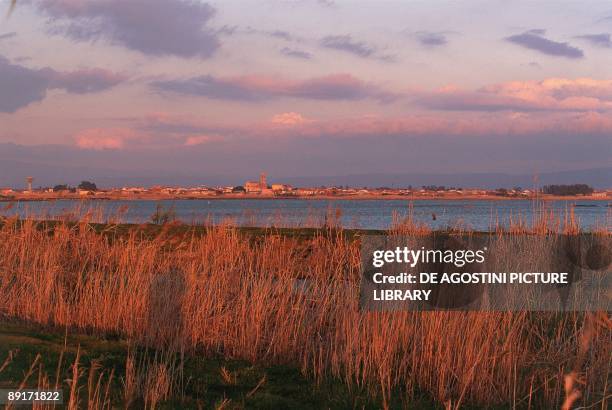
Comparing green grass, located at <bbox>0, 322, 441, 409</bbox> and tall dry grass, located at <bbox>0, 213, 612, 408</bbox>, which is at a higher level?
tall dry grass, located at <bbox>0, 213, 612, 408</bbox>

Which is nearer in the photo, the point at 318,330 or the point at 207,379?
the point at 207,379

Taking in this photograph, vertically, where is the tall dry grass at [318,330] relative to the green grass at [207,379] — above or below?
above

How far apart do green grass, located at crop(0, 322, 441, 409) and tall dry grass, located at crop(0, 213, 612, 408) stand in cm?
20

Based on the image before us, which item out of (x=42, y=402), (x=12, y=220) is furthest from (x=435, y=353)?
(x=12, y=220)

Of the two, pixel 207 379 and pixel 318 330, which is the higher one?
pixel 318 330

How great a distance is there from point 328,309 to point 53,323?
3511 mm

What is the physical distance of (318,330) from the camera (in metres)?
7.35

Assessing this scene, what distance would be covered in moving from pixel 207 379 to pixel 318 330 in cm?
161

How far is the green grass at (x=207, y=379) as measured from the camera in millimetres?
5590

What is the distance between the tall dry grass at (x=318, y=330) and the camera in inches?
231

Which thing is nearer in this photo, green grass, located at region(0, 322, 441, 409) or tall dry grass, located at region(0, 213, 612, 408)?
Answer: green grass, located at region(0, 322, 441, 409)

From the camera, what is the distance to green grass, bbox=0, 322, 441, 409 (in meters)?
5.59

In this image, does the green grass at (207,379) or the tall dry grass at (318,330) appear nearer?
the green grass at (207,379)

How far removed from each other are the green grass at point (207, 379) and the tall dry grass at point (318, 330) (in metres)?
0.20
